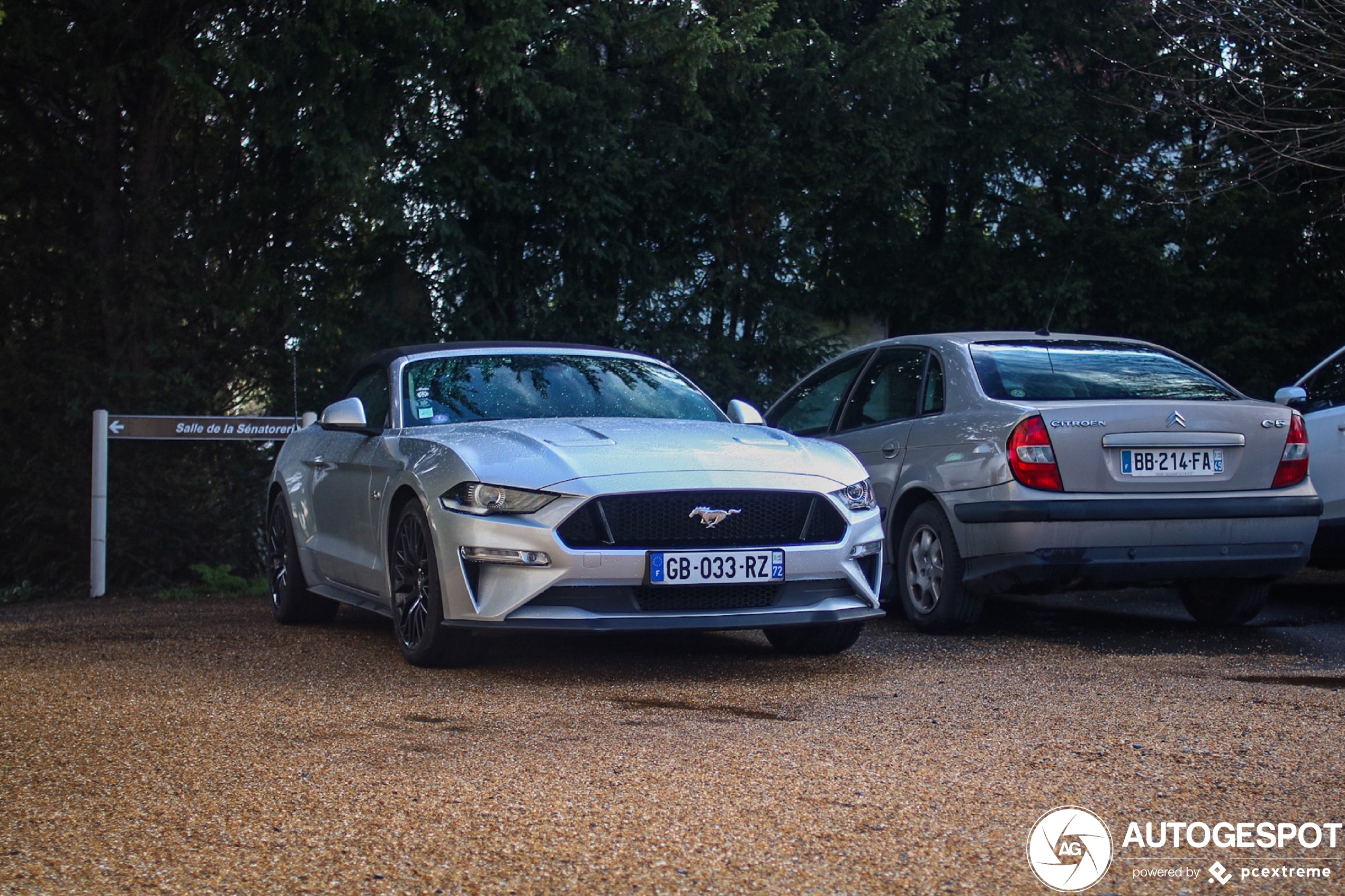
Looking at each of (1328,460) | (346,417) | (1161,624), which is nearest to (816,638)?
(346,417)

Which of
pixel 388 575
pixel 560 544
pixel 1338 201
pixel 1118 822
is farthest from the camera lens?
pixel 1338 201

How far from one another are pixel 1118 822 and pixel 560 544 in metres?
2.74

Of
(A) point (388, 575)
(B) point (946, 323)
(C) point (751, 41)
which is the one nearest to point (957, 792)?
(A) point (388, 575)

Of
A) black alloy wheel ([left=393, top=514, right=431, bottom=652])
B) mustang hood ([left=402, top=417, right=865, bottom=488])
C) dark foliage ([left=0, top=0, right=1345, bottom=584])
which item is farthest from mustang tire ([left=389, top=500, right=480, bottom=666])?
dark foliage ([left=0, top=0, right=1345, bottom=584])

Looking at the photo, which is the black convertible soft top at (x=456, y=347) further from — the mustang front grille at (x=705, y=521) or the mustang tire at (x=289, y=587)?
the mustang front grille at (x=705, y=521)

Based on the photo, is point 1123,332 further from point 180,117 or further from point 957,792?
point 957,792

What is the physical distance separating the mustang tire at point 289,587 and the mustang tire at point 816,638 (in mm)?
2734

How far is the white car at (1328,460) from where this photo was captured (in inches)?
338

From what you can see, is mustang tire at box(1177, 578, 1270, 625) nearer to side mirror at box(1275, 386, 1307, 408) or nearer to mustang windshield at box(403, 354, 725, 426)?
side mirror at box(1275, 386, 1307, 408)

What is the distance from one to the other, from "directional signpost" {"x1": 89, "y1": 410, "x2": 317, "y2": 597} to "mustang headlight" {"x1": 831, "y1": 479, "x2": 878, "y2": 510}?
219 inches

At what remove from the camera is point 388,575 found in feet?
22.4

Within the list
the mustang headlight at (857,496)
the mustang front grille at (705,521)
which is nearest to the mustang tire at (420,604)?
the mustang front grille at (705,521)

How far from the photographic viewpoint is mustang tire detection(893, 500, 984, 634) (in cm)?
771

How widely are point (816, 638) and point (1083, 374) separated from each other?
7.00ft
